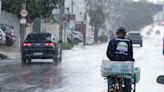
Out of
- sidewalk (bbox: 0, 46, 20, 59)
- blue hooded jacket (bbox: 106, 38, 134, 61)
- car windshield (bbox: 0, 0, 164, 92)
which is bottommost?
sidewalk (bbox: 0, 46, 20, 59)

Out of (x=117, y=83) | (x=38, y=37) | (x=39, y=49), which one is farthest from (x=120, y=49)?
(x=38, y=37)

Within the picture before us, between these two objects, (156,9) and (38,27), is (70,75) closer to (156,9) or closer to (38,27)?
(38,27)

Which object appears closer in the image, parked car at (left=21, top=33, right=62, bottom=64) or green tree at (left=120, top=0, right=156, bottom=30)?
parked car at (left=21, top=33, right=62, bottom=64)

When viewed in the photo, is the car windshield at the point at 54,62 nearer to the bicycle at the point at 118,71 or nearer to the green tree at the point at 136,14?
the bicycle at the point at 118,71

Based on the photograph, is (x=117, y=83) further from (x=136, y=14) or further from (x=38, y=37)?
(x=136, y=14)

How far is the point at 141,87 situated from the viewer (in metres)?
18.9

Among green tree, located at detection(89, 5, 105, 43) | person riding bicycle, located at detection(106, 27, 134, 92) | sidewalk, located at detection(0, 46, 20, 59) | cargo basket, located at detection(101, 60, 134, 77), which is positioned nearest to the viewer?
cargo basket, located at detection(101, 60, 134, 77)

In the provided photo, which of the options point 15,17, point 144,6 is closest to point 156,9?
point 144,6

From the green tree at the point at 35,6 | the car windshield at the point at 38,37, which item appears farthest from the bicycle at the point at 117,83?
the green tree at the point at 35,6

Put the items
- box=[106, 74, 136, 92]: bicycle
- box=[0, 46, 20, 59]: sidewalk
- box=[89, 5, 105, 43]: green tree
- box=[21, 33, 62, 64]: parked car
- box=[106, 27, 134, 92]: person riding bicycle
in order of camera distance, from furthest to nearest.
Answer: box=[89, 5, 105, 43]: green tree → box=[0, 46, 20, 59]: sidewalk → box=[21, 33, 62, 64]: parked car → box=[106, 27, 134, 92]: person riding bicycle → box=[106, 74, 136, 92]: bicycle

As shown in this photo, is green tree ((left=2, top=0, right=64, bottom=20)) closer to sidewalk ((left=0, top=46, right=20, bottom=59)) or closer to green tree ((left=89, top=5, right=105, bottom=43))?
sidewalk ((left=0, top=46, right=20, bottom=59))

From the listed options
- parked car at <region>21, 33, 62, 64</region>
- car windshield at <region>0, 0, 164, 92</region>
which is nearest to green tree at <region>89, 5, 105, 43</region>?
car windshield at <region>0, 0, 164, 92</region>

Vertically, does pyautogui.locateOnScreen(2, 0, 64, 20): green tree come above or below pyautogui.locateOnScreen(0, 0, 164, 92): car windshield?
above

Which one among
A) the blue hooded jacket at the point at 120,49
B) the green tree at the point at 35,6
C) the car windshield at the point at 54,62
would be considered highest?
the green tree at the point at 35,6
